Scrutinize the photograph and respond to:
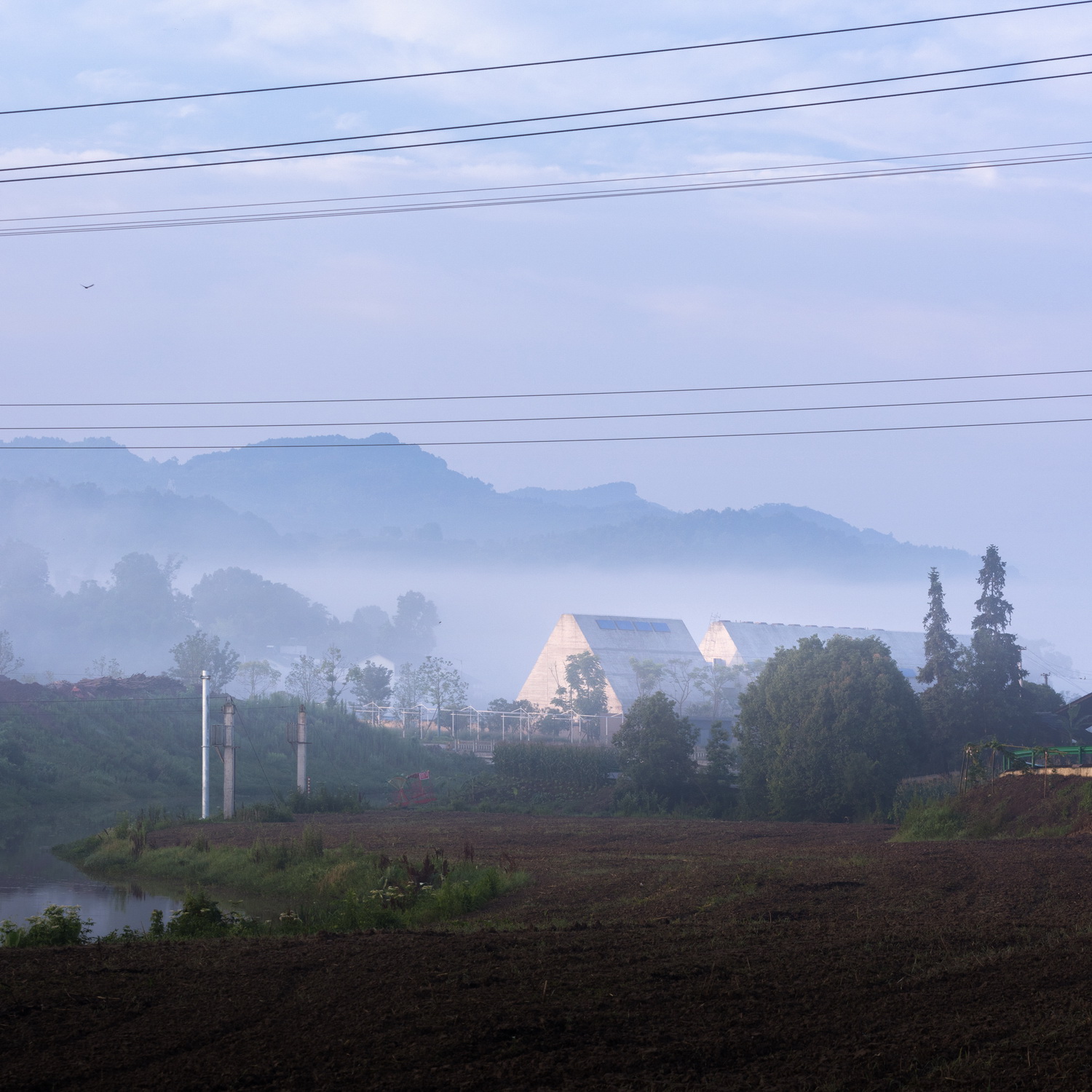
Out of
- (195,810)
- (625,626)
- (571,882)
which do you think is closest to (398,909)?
(571,882)

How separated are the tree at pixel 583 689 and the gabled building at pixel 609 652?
631 millimetres

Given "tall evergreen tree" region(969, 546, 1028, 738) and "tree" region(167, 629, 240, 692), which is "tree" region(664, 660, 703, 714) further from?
"tree" region(167, 629, 240, 692)

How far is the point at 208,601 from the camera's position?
7687 inches

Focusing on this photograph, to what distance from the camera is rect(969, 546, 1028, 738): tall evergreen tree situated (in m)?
45.5

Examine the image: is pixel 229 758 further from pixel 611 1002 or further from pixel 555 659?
pixel 555 659

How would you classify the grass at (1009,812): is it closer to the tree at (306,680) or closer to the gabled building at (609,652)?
the gabled building at (609,652)

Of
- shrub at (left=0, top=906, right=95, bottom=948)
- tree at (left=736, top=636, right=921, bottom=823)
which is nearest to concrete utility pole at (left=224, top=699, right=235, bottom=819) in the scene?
tree at (left=736, top=636, right=921, bottom=823)

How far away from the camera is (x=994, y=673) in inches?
1884

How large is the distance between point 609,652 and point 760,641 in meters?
16.9

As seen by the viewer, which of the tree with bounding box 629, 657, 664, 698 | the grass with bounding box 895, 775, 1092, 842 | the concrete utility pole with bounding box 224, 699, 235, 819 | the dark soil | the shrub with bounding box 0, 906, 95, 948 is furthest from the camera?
the tree with bounding box 629, 657, 664, 698

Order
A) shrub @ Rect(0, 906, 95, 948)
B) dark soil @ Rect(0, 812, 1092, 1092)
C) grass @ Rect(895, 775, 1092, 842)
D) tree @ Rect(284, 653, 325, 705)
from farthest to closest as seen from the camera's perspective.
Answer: tree @ Rect(284, 653, 325, 705) < grass @ Rect(895, 775, 1092, 842) < shrub @ Rect(0, 906, 95, 948) < dark soil @ Rect(0, 812, 1092, 1092)

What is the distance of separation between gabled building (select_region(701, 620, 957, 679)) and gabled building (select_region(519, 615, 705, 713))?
3.25m

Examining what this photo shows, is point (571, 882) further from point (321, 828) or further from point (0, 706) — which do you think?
point (0, 706)

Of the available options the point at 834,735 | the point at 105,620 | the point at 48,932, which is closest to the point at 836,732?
the point at 834,735
